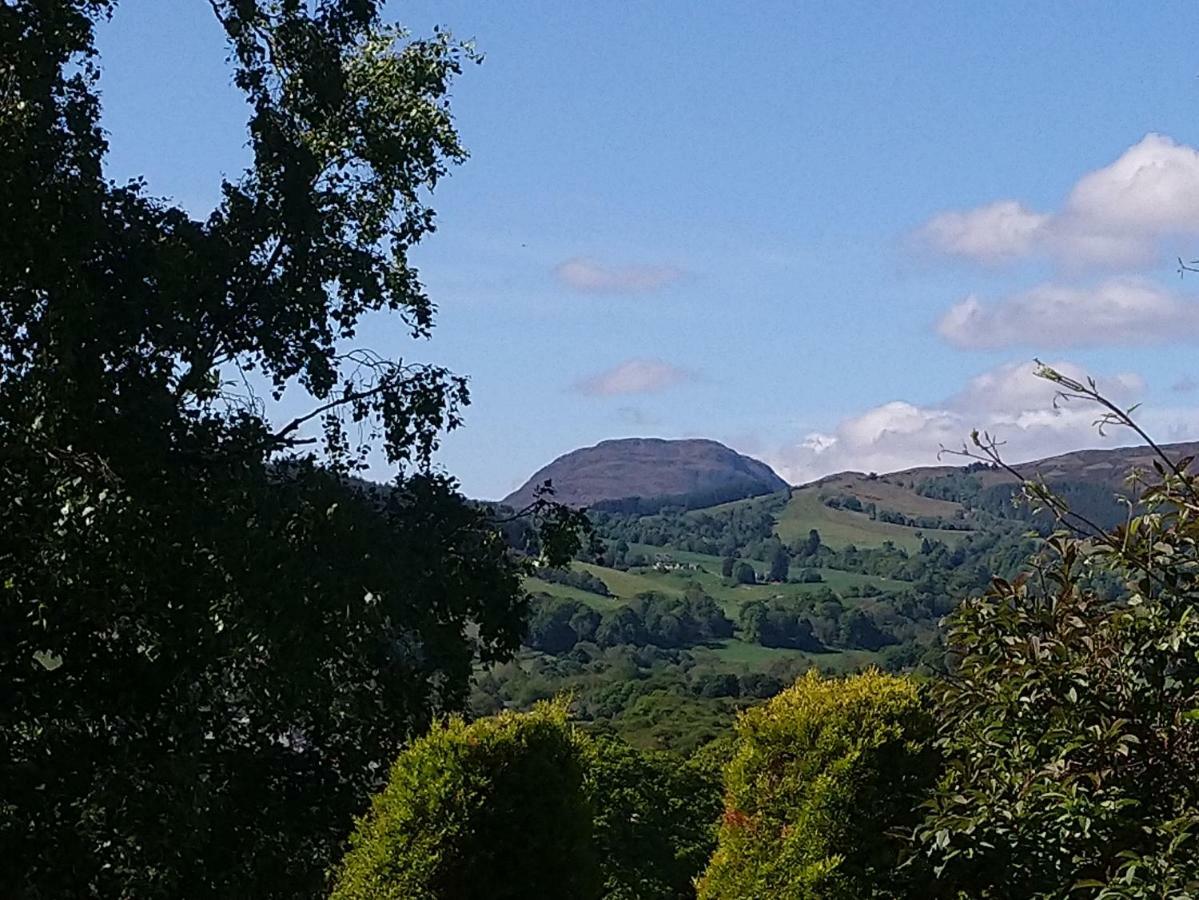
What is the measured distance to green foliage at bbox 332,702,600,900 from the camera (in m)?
7.65

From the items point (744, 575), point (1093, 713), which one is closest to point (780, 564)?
point (744, 575)

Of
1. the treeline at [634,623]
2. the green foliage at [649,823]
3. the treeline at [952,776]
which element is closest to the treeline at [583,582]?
the treeline at [634,623]

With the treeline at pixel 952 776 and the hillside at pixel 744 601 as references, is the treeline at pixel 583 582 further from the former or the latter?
the treeline at pixel 952 776

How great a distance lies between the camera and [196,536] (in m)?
8.83

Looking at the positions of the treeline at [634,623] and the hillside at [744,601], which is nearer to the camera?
the hillside at [744,601]

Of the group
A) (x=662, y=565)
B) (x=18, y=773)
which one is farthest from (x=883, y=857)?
(x=662, y=565)

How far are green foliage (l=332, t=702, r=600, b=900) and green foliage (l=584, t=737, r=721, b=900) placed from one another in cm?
626

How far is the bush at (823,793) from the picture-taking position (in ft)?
26.5

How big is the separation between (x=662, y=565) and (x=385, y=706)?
13807 centimetres

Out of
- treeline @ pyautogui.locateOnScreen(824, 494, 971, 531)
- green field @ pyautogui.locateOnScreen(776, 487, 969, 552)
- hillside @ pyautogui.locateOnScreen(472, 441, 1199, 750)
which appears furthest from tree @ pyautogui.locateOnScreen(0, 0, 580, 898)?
treeline @ pyautogui.locateOnScreen(824, 494, 971, 531)

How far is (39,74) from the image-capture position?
9.16 m

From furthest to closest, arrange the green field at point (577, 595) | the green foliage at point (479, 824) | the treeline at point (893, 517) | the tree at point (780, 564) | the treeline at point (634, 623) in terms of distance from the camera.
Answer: the treeline at point (893, 517), the tree at point (780, 564), the green field at point (577, 595), the treeline at point (634, 623), the green foliage at point (479, 824)

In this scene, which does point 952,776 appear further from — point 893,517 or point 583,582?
point 893,517

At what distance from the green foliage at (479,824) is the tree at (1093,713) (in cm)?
298
